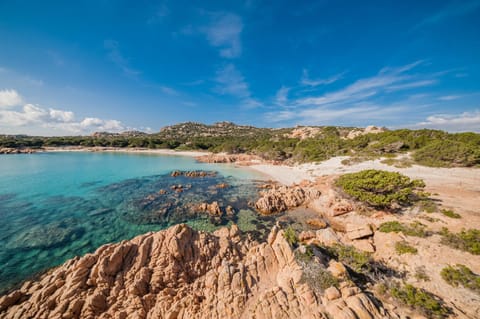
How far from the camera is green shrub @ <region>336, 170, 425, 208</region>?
1030 centimetres

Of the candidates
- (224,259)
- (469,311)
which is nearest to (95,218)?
(224,259)

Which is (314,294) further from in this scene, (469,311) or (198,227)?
(198,227)

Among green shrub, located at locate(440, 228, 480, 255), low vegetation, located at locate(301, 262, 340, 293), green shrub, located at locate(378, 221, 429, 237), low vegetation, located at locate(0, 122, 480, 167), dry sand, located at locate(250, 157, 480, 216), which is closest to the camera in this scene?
low vegetation, located at locate(301, 262, 340, 293)

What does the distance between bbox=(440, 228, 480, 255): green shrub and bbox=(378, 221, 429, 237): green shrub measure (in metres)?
0.71

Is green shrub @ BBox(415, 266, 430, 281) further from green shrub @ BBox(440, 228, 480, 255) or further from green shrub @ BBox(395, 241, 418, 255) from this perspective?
green shrub @ BBox(440, 228, 480, 255)

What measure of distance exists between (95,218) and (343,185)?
64.7ft

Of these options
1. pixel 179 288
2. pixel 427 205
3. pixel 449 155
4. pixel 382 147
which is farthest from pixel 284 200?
pixel 382 147

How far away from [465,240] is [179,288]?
11.9 meters

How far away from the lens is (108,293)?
5492mm

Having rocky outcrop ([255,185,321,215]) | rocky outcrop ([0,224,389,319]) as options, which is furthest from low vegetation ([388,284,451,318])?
rocky outcrop ([255,185,321,215])

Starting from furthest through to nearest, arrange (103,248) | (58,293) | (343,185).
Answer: (343,185) < (103,248) < (58,293)

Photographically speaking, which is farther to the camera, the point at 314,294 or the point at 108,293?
the point at 108,293

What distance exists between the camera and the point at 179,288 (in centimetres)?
589

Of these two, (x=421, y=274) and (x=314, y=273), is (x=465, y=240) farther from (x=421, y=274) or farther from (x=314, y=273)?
(x=314, y=273)
